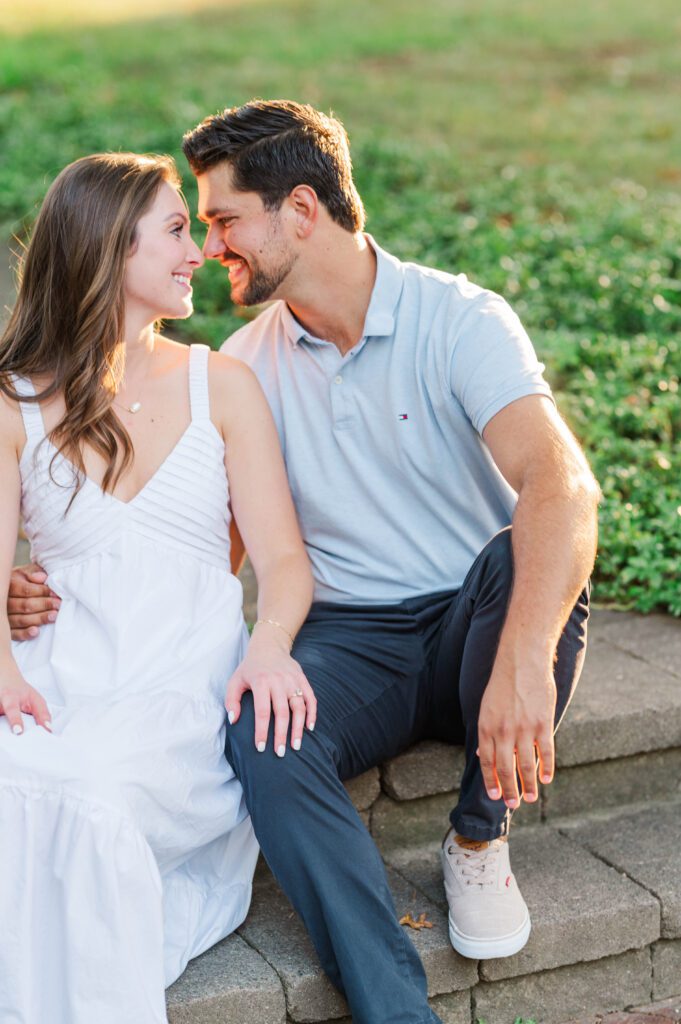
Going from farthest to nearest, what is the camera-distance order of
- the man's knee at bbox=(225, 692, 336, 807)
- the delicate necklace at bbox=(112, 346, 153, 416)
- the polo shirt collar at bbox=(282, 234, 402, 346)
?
the polo shirt collar at bbox=(282, 234, 402, 346), the delicate necklace at bbox=(112, 346, 153, 416), the man's knee at bbox=(225, 692, 336, 807)

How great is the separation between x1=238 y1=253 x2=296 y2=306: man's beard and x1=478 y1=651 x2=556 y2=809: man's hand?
43.3 inches

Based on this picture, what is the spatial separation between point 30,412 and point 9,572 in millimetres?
355

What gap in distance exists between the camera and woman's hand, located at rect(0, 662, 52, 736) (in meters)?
2.46

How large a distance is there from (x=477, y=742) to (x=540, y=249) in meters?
3.81

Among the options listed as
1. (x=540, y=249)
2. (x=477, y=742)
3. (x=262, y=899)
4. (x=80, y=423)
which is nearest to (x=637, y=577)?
(x=477, y=742)

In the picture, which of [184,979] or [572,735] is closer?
[184,979]

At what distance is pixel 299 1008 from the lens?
253 cm

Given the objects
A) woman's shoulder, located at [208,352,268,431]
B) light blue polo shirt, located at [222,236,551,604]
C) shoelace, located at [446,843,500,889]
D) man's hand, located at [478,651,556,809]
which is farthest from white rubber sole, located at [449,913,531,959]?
woman's shoulder, located at [208,352,268,431]

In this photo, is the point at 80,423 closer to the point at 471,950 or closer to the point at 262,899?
the point at 262,899

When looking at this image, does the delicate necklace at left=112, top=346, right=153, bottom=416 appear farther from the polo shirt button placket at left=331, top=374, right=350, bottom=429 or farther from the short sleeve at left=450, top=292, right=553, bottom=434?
the short sleeve at left=450, top=292, right=553, bottom=434

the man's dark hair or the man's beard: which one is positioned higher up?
the man's dark hair

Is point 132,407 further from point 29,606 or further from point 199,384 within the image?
point 29,606

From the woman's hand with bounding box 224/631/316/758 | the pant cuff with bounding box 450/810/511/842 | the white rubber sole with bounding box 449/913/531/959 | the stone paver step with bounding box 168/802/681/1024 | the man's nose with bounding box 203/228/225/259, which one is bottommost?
the stone paver step with bounding box 168/802/681/1024

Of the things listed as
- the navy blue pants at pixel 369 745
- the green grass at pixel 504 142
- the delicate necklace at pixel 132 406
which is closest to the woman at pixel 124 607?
the delicate necklace at pixel 132 406
